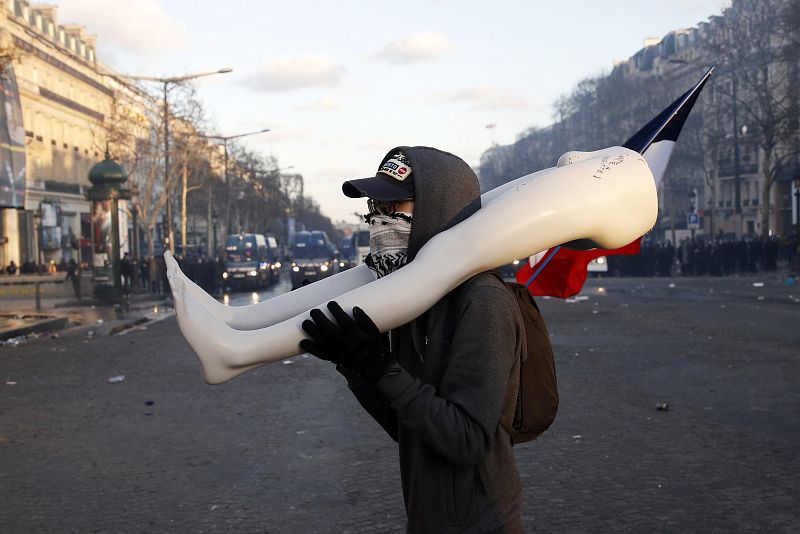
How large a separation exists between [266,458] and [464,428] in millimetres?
5155

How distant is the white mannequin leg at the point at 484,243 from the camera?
95.3 inches

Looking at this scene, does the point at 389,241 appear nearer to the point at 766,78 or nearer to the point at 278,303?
the point at 278,303

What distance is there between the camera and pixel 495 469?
8.40 feet

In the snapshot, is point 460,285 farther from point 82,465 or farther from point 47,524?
point 82,465

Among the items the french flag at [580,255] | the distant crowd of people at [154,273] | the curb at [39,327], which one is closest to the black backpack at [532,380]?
the french flag at [580,255]

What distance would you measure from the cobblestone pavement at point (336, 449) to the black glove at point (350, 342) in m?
3.18

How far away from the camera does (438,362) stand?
257cm

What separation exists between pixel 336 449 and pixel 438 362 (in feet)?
16.8

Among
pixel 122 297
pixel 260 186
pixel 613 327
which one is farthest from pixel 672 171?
pixel 613 327

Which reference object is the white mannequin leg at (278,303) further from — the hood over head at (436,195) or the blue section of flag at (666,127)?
the blue section of flag at (666,127)

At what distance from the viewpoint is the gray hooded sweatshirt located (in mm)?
2434

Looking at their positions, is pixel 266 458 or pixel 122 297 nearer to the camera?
pixel 266 458

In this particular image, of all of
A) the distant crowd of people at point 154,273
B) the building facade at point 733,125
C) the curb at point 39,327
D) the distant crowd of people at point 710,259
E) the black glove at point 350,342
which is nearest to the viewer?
the black glove at point 350,342

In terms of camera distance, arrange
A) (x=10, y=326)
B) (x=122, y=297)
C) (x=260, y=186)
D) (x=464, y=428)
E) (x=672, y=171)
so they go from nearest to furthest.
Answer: (x=464, y=428)
(x=10, y=326)
(x=122, y=297)
(x=672, y=171)
(x=260, y=186)
